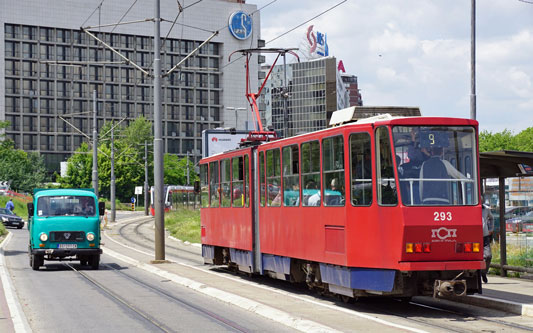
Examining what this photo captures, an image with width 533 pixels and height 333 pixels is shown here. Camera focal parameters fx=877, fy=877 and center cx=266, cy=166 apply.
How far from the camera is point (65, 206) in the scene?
24.3m

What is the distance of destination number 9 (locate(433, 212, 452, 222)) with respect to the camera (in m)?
13.0

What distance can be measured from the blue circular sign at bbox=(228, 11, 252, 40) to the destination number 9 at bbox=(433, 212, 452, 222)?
12114 centimetres

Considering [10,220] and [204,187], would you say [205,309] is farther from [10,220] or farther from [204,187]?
[10,220]

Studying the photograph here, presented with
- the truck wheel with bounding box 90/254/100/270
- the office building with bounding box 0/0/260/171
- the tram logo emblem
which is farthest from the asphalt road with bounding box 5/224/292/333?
the office building with bounding box 0/0/260/171

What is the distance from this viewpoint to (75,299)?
16000 millimetres

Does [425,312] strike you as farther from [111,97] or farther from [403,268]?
[111,97]

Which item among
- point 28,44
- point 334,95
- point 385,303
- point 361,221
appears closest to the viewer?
point 361,221

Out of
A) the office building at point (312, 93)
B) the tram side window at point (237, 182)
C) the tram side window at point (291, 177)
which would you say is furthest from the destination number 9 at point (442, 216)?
the office building at point (312, 93)

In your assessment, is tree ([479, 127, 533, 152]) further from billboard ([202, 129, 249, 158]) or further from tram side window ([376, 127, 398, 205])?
tram side window ([376, 127, 398, 205])

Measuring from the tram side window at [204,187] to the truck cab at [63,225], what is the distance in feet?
9.66

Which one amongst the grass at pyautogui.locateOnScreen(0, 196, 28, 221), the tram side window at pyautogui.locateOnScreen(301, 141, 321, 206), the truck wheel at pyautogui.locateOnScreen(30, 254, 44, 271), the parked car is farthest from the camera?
the grass at pyautogui.locateOnScreen(0, 196, 28, 221)

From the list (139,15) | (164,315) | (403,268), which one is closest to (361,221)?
(403,268)

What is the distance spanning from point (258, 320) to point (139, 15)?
115798 millimetres

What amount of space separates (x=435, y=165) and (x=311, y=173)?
2720mm
